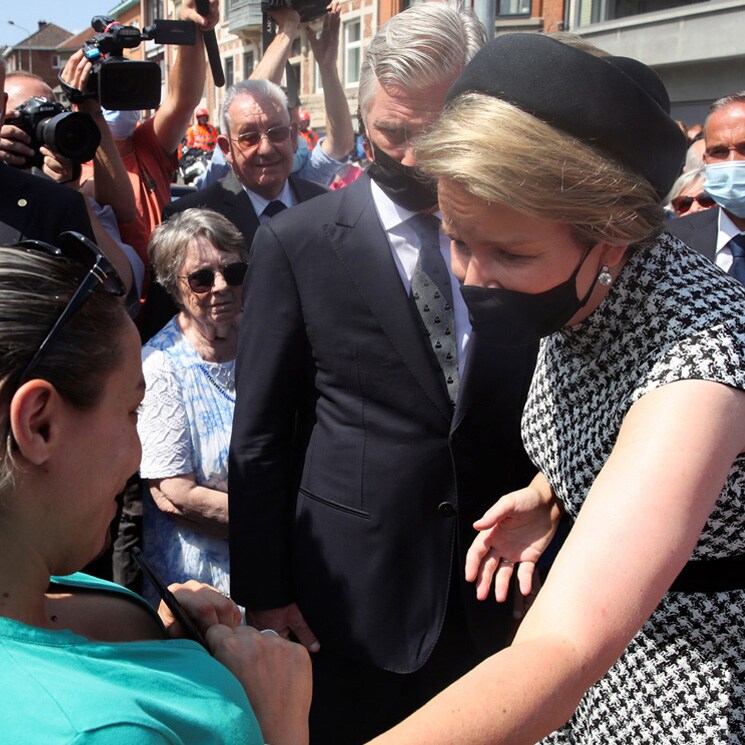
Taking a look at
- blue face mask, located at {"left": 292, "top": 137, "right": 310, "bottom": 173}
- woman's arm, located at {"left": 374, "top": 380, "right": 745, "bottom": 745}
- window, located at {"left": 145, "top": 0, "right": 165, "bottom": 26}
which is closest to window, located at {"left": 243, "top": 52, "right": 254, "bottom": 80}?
window, located at {"left": 145, "top": 0, "right": 165, "bottom": 26}

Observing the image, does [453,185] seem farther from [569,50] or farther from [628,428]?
[628,428]

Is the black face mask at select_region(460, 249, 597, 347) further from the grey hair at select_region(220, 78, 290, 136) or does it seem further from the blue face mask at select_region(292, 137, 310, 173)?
the blue face mask at select_region(292, 137, 310, 173)

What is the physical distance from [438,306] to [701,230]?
238 cm

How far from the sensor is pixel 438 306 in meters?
2.14

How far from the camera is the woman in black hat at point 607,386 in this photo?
3.75 feet

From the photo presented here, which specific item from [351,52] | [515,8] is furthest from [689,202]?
[351,52]

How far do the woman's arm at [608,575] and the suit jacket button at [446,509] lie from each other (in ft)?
3.04

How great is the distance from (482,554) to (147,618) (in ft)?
2.57

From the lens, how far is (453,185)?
57.4 inches

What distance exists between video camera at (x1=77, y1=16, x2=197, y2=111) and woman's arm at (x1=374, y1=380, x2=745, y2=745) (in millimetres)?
2603

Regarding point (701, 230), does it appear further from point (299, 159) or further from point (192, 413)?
point (299, 159)

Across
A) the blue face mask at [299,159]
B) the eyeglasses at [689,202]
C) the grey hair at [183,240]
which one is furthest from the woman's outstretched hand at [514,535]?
the blue face mask at [299,159]

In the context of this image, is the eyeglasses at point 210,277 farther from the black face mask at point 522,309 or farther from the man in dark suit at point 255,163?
the black face mask at point 522,309

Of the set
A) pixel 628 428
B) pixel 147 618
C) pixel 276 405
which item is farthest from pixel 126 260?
pixel 628 428
